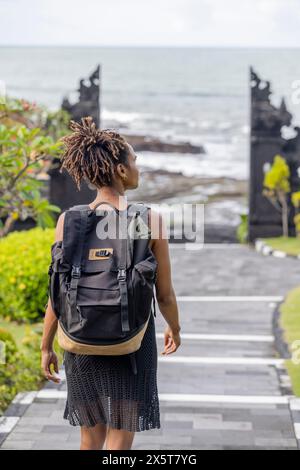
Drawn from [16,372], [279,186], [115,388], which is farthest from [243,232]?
[115,388]

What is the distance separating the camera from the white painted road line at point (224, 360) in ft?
23.1

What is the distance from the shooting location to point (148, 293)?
3.02 metres

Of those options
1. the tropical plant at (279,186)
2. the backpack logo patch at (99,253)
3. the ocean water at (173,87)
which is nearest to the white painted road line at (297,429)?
the backpack logo patch at (99,253)

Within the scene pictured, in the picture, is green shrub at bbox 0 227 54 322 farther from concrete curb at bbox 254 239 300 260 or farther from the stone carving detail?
the stone carving detail

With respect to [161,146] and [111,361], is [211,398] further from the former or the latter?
[161,146]

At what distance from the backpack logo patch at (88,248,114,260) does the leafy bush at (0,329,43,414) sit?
3.00 metres

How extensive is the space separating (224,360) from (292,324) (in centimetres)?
167

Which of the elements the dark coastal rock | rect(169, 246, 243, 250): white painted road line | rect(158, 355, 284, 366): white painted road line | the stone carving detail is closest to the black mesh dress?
rect(158, 355, 284, 366): white painted road line

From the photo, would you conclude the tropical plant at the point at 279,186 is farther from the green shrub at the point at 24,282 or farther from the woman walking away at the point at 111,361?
the woman walking away at the point at 111,361

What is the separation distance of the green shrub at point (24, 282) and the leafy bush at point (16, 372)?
1981 mm

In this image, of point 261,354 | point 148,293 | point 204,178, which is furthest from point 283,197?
point 204,178

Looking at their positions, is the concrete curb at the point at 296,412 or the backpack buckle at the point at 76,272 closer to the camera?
the backpack buckle at the point at 76,272

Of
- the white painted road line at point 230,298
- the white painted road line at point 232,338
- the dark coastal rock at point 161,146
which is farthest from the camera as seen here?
the dark coastal rock at point 161,146

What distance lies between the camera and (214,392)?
5965 mm
